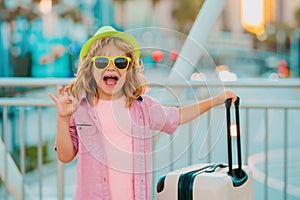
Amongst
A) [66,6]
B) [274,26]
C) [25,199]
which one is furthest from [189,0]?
[25,199]

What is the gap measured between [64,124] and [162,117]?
426mm

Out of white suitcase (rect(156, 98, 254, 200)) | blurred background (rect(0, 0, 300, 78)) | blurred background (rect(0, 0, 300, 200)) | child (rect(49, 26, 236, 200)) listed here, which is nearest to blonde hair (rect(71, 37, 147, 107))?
child (rect(49, 26, 236, 200))

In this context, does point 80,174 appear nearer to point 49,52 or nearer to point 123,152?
point 123,152

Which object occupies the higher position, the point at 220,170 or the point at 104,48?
the point at 104,48

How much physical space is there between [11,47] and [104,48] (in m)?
16.7

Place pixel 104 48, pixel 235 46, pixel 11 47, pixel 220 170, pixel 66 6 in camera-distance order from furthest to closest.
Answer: pixel 235 46
pixel 66 6
pixel 11 47
pixel 220 170
pixel 104 48

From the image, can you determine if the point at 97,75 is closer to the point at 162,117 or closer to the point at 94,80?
the point at 94,80

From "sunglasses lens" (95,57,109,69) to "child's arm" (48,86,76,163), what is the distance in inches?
6.5

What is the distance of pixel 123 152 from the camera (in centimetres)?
296

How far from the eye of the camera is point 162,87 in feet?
13.6

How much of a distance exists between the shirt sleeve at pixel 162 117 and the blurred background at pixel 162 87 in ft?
0.44

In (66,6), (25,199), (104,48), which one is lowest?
(25,199)

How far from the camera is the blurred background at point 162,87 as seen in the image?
11.7 feet

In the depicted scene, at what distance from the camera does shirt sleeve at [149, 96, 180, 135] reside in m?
3.07
